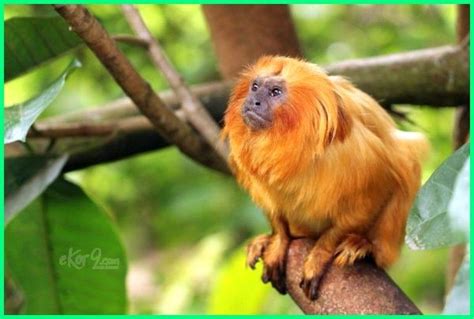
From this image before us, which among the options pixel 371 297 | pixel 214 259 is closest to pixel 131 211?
pixel 214 259

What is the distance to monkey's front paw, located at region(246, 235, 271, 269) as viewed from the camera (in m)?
2.36

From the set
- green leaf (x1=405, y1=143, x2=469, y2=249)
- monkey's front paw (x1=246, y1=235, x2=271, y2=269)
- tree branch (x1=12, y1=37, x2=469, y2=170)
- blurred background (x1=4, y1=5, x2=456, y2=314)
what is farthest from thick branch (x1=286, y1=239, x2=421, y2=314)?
blurred background (x1=4, y1=5, x2=456, y2=314)

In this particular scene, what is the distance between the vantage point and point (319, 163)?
2.10 metres

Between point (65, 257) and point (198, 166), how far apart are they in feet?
6.08

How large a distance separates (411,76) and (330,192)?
0.71 meters

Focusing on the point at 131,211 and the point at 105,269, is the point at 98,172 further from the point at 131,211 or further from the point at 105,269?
the point at 105,269

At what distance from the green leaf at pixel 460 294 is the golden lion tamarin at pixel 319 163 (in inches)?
33.4

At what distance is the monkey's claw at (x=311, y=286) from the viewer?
2.02 meters

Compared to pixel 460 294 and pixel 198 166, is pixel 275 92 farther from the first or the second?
pixel 198 166

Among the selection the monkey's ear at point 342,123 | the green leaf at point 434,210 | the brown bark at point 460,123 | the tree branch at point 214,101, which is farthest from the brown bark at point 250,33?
the green leaf at point 434,210

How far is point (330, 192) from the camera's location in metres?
2.12

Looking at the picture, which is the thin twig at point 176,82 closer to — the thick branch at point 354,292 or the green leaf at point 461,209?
the thick branch at point 354,292

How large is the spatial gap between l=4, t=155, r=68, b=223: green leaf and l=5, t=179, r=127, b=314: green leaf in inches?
3.4

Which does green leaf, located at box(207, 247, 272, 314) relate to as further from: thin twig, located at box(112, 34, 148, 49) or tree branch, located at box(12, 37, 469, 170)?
thin twig, located at box(112, 34, 148, 49)
